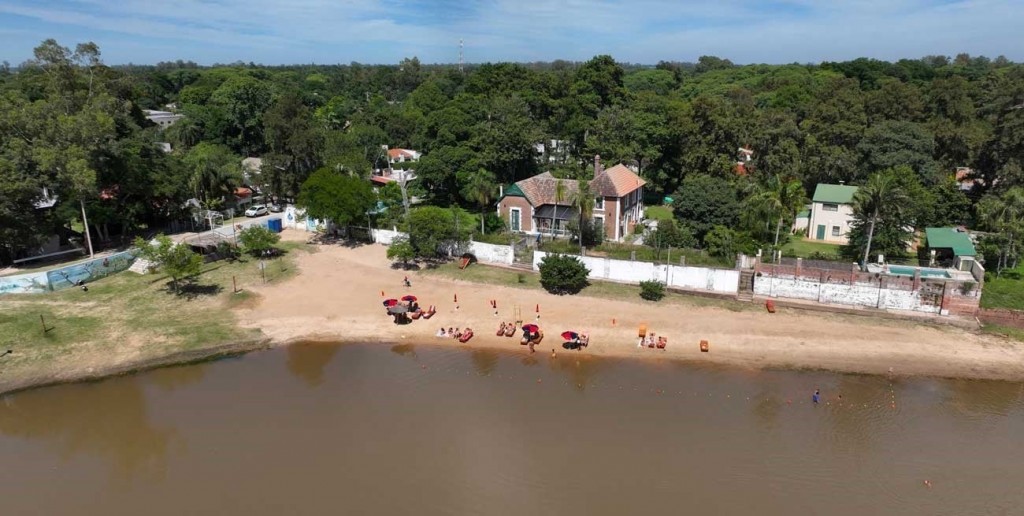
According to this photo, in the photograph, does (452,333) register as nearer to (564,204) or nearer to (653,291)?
(653,291)

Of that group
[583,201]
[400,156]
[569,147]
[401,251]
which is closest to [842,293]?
[583,201]

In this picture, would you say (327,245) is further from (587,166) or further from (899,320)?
(899,320)

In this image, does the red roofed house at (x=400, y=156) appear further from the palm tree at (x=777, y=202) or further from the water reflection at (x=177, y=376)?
the water reflection at (x=177, y=376)

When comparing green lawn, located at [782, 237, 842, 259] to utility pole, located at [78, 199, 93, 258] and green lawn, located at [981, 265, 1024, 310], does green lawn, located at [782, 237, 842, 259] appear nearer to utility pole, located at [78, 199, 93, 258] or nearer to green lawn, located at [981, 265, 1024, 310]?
green lawn, located at [981, 265, 1024, 310]

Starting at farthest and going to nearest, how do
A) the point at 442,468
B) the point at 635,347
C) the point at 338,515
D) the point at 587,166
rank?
the point at 587,166 < the point at 635,347 < the point at 442,468 < the point at 338,515

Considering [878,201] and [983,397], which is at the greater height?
[878,201]

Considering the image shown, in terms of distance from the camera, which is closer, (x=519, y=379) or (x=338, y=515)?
(x=338, y=515)

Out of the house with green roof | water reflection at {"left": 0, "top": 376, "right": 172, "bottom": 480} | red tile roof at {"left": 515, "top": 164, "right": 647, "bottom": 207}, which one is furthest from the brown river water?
red tile roof at {"left": 515, "top": 164, "right": 647, "bottom": 207}

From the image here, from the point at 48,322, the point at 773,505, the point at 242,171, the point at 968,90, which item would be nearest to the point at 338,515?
the point at 773,505
